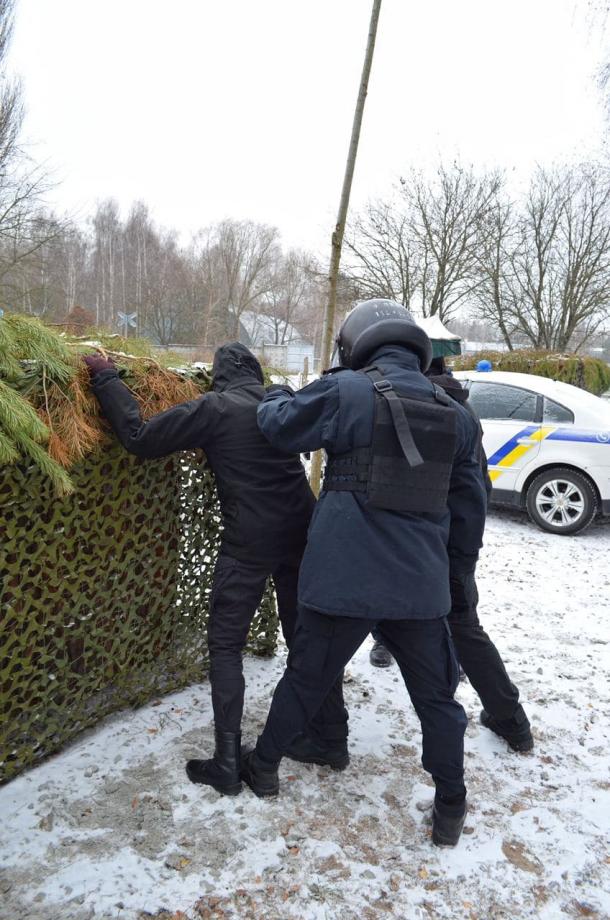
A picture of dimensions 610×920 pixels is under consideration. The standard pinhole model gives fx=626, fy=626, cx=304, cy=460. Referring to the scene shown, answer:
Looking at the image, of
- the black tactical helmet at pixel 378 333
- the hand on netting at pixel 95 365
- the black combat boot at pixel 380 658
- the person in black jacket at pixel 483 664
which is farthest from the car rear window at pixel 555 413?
the hand on netting at pixel 95 365

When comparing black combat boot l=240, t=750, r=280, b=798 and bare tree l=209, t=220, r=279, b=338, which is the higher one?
bare tree l=209, t=220, r=279, b=338

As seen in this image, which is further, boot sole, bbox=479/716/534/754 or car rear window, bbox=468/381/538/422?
car rear window, bbox=468/381/538/422

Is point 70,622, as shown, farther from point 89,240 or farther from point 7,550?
point 89,240

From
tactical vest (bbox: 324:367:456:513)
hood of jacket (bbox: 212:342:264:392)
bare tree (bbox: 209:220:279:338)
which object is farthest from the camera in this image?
bare tree (bbox: 209:220:279:338)

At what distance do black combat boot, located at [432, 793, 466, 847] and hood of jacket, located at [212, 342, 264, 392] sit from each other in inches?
73.3

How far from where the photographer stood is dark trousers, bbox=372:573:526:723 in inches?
112

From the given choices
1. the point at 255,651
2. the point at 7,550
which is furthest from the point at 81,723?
the point at 255,651

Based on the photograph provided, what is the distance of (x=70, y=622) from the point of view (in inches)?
100

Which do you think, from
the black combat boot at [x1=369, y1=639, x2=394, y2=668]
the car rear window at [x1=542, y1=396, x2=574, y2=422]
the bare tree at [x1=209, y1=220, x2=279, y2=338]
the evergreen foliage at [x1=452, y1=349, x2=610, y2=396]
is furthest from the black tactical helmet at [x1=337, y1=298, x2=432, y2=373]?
the bare tree at [x1=209, y1=220, x2=279, y2=338]

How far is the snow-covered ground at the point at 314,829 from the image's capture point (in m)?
2.08

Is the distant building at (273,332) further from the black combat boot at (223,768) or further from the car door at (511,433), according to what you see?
the black combat boot at (223,768)

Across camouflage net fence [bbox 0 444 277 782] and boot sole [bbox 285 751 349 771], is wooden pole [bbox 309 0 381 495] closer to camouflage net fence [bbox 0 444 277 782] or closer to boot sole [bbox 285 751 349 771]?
camouflage net fence [bbox 0 444 277 782]

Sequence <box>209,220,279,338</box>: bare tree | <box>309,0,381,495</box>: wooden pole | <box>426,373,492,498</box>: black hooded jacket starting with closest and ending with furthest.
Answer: <box>426,373,492,498</box>: black hooded jacket < <box>309,0,381,495</box>: wooden pole < <box>209,220,279,338</box>: bare tree

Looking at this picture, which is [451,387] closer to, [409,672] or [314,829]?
[409,672]
